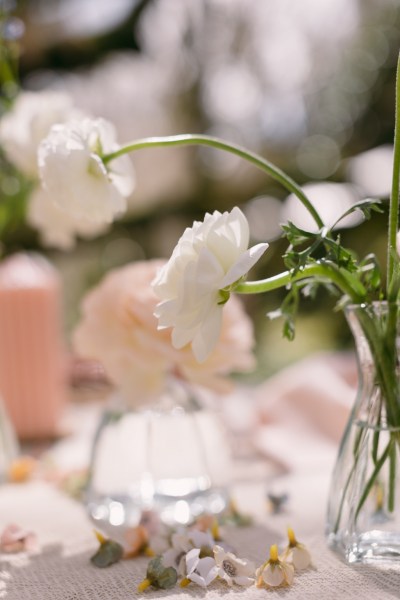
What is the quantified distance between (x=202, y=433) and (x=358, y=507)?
17cm

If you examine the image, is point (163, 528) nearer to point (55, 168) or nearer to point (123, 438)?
point (123, 438)

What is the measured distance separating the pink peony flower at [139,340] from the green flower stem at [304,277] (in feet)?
0.35

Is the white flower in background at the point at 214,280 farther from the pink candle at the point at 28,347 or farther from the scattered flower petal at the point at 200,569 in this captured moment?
the pink candle at the point at 28,347

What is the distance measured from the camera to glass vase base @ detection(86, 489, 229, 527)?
0.52 metres

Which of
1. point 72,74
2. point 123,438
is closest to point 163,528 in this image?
point 123,438

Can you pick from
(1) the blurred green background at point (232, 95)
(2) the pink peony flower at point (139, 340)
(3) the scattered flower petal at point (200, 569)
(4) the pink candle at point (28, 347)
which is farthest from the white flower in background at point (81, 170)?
(1) the blurred green background at point (232, 95)

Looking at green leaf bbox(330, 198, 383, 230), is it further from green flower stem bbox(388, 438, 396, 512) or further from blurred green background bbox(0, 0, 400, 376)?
blurred green background bbox(0, 0, 400, 376)

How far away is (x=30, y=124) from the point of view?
0.53 metres

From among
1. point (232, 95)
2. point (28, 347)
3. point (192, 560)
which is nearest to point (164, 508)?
point (192, 560)

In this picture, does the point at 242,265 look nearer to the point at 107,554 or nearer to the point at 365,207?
the point at 365,207

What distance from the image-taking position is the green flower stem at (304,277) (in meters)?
0.36

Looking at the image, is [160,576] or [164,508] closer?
[160,576]

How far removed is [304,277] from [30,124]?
0.80ft

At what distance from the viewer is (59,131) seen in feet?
1.36
